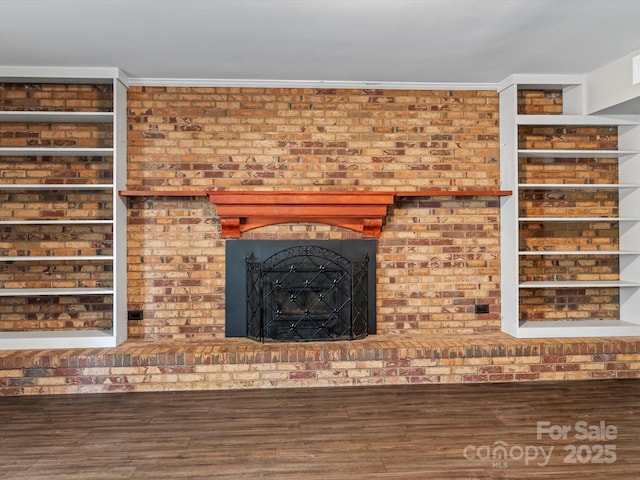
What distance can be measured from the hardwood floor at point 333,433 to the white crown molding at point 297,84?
8.39 feet

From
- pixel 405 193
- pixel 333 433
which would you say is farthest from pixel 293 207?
pixel 333 433

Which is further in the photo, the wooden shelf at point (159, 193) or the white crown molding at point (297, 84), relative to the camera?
the white crown molding at point (297, 84)

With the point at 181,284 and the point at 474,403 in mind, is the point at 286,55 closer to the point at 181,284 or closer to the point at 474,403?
the point at 181,284

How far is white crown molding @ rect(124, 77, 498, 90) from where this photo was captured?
14.1 feet

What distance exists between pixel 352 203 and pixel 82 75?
2403 millimetres

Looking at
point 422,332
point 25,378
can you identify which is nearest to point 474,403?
point 422,332

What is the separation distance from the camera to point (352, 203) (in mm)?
4156

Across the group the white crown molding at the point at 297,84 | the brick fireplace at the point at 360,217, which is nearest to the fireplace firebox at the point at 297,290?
the brick fireplace at the point at 360,217

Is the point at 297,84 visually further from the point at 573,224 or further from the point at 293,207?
the point at 573,224

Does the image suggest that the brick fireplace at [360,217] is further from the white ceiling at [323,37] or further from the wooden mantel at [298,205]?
the white ceiling at [323,37]

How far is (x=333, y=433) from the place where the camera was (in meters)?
Answer: 2.98

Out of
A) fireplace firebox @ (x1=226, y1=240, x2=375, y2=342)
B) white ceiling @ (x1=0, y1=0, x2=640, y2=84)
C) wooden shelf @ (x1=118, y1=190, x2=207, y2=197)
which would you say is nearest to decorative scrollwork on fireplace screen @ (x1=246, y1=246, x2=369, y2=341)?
fireplace firebox @ (x1=226, y1=240, x2=375, y2=342)

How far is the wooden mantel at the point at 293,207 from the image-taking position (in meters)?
4.10

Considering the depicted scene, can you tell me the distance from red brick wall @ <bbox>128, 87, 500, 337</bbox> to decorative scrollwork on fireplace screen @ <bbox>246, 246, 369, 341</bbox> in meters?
0.22
